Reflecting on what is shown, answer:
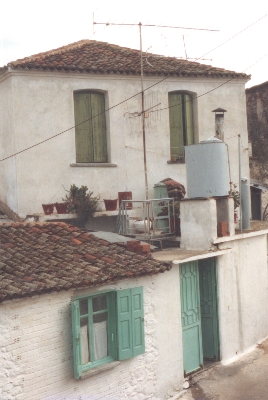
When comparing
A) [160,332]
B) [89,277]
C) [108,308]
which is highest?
[89,277]

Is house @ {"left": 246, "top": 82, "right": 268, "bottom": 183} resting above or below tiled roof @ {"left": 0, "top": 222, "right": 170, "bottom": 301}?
above

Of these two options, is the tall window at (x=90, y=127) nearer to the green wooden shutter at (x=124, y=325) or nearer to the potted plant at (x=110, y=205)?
the potted plant at (x=110, y=205)

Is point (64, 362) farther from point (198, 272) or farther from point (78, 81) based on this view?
point (78, 81)

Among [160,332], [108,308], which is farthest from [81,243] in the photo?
[160,332]

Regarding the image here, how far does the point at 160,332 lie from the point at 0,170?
763 centimetres

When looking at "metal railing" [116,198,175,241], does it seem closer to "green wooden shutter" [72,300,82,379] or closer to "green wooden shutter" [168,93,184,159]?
"green wooden shutter" [168,93,184,159]

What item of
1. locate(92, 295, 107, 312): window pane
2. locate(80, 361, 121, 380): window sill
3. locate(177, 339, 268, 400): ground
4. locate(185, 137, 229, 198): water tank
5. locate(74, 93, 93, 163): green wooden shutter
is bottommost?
locate(177, 339, 268, 400): ground

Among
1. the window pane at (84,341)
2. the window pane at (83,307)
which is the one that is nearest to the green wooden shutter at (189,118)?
the window pane at (83,307)

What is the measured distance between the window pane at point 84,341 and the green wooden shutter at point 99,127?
299 inches

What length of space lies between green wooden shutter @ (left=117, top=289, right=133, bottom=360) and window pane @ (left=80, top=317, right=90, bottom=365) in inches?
25.2

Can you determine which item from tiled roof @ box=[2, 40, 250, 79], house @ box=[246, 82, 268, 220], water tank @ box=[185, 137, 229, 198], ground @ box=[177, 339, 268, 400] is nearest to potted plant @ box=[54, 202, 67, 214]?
water tank @ box=[185, 137, 229, 198]

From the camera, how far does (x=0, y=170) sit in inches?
669

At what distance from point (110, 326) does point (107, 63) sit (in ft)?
29.6

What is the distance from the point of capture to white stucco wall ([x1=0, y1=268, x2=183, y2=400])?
9.09 meters
